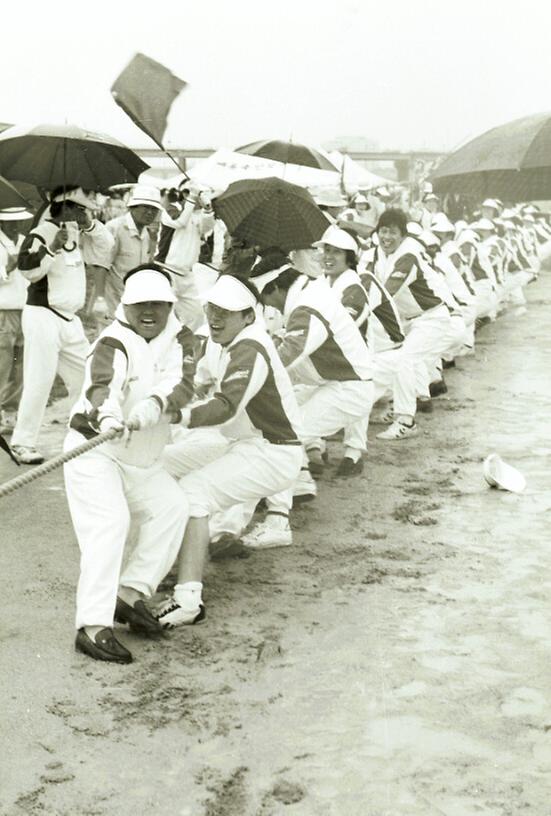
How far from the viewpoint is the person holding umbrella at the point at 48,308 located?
290 inches

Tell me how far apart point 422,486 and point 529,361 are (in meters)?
6.13

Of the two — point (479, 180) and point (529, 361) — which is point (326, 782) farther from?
point (529, 361)

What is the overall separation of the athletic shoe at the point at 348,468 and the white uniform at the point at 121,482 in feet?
9.62

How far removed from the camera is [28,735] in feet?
12.7

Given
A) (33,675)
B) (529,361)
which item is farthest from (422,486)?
(529,361)

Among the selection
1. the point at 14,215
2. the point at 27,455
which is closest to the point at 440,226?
the point at 14,215

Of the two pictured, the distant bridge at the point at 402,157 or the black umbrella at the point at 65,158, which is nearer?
the black umbrella at the point at 65,158

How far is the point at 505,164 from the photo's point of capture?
17.5 feet

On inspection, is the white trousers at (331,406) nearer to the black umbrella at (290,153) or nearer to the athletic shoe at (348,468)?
the athletic shoe at (348,468)

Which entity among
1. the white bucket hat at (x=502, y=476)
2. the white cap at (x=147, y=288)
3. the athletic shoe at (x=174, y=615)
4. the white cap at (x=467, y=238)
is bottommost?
the white bucket hat at (x=502, y=476)

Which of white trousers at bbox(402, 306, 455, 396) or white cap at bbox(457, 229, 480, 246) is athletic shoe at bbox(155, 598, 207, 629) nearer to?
white trousers at bbox(402, 306, 455, 396)

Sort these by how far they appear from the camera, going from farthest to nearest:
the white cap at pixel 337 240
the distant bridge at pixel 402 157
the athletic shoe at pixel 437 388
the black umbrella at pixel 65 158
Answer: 1. the distant bridge at pixel 402 157
2. the athletic shoe at pixel 437 388
3. the white cap at pixel 337 240
4. the black umbrella at pixel 65 158

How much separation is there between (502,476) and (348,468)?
105 cm

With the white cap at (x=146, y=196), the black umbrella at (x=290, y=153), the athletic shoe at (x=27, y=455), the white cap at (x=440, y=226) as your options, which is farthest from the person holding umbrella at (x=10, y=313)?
the white cap at (x=440, y=226)
